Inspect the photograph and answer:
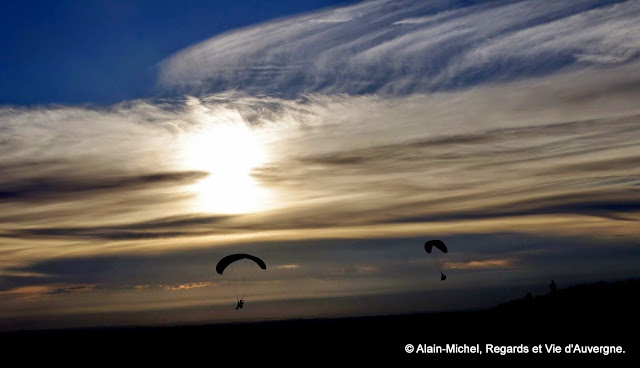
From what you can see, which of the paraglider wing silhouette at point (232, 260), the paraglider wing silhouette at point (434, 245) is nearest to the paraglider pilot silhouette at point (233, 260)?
the paraglider wing silhouette at point (232, 260)

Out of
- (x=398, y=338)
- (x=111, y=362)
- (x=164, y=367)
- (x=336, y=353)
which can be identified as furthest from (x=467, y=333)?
(x=111, y=362)

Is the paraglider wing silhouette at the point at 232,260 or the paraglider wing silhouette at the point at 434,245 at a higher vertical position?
the paraglider wing silhouette at the point at 434,245

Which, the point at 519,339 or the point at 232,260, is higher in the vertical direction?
the point at 232,260

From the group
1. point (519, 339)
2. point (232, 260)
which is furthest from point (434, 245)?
point (232, 260)

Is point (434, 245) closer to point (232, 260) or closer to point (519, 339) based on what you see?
point (519, 339)

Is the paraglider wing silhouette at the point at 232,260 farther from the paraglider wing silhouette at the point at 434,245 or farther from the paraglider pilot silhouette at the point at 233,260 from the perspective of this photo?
the paraglider wing silhouette at the point at 434,245

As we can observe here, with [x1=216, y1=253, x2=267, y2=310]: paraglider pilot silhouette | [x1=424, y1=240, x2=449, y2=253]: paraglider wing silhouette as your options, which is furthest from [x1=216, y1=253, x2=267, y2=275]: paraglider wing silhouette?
[x1=424, y1=240, x2=449, y2=253]: paraglider wing silhouette

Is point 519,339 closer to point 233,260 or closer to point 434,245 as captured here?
point 434,245

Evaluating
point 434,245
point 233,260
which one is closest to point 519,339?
point 434,245

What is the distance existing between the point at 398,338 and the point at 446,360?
32.7 meters

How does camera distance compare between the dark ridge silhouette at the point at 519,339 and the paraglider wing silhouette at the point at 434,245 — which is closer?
the dark ridge silhouette at the point at 519,339

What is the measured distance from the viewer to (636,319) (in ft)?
245

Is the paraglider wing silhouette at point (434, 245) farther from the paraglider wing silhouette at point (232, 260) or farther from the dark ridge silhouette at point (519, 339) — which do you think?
the paraglider wing silhouette at point (232, 260)

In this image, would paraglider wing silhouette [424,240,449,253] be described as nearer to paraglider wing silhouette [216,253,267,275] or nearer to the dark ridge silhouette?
the dark ridge silhouette
